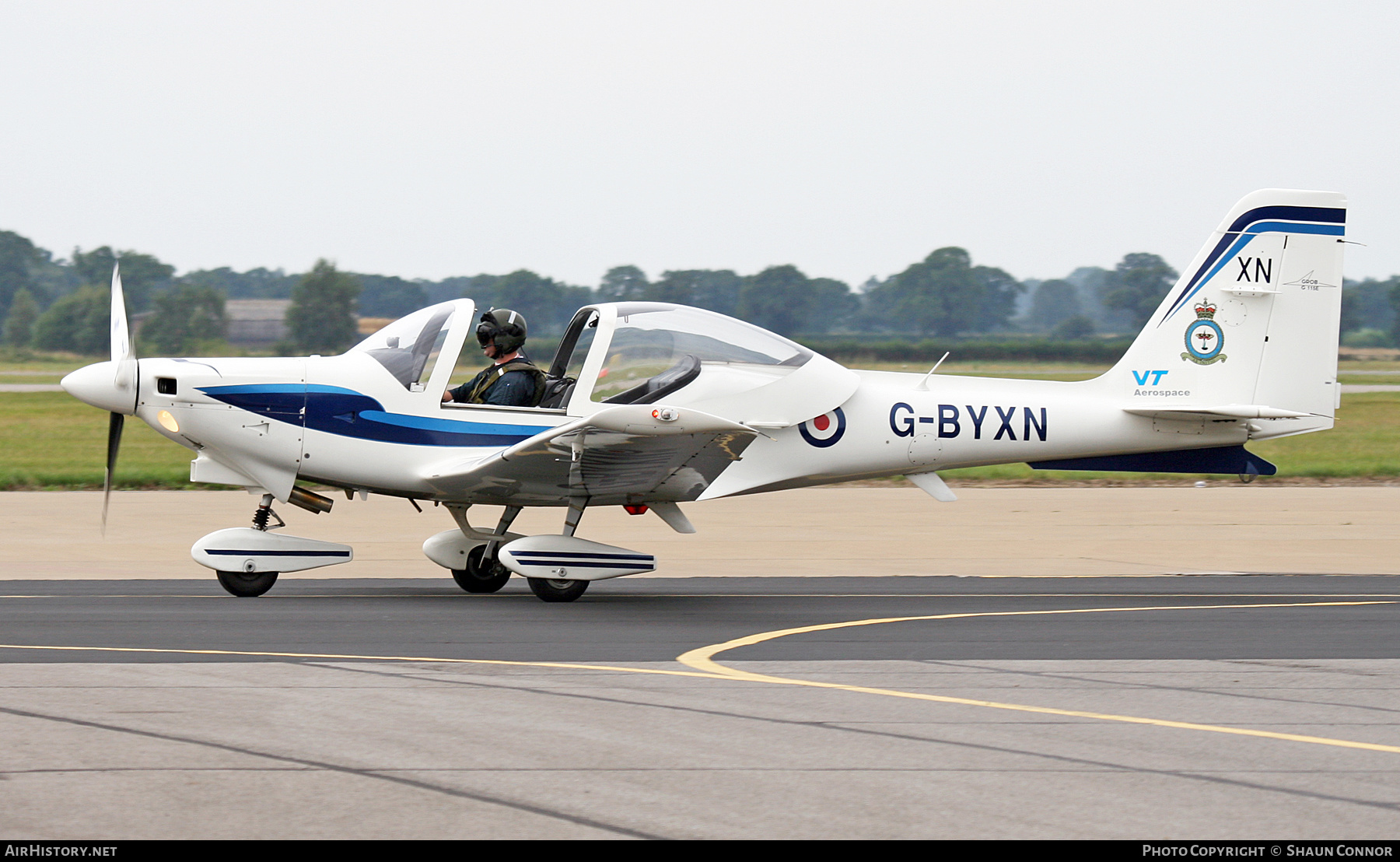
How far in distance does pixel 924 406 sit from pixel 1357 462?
1640 centimetres

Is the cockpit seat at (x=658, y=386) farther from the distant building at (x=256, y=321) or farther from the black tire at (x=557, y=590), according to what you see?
the distant building at (x=256, y=321)

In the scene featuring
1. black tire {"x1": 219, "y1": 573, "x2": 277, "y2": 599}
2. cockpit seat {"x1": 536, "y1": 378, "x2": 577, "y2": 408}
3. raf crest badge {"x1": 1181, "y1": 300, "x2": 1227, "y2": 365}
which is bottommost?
black tire {"x1": 219, "y1": 573, "x2": 277, "y2": 599}

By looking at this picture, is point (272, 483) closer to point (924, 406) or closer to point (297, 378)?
point (297, 378)

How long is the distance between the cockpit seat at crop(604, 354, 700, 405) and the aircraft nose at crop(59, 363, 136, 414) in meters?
3.22

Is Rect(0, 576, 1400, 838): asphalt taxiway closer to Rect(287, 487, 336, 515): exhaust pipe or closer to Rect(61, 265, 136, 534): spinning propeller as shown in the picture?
Rect(287, 487, 336, 515): exhaust pipe

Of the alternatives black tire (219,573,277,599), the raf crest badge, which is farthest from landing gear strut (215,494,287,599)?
the raf crest badge

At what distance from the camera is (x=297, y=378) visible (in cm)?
1004

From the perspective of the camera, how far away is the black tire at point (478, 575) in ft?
35.2

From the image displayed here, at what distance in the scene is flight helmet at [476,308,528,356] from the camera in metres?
10.4

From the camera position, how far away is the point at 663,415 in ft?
28.6

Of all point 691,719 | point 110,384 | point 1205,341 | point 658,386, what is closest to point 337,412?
point 110,384

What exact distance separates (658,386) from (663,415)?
1.41 meters

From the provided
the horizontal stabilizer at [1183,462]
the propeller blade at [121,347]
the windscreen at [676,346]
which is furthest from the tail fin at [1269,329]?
the propeller blade at [121,347]
